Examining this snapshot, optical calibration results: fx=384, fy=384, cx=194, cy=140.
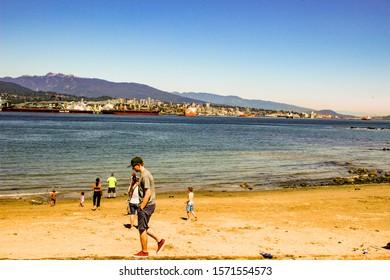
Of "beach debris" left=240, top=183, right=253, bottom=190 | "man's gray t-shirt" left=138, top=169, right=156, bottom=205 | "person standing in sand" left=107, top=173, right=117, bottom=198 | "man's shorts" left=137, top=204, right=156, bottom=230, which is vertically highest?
"man's gray t-shirt" left=138, top=169, right=156, bottom=205

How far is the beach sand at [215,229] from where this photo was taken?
30.8 feet

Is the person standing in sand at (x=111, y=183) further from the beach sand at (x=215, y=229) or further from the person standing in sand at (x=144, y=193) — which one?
the person standing in sand at (x=144, y=193)

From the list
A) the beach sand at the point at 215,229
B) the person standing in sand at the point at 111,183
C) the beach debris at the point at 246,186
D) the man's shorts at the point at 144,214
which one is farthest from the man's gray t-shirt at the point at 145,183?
the beach debris at the point at 246,186

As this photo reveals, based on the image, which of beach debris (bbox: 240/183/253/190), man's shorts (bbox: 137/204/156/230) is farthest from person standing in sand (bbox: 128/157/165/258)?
beach debris (bbox: 240/183/253/190)

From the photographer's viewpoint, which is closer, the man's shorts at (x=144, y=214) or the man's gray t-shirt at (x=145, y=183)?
the man's gray t-shirt at (x=145, y=183)

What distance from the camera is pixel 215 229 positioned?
1248 centimetres

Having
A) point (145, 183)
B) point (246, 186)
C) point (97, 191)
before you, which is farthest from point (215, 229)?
point (246, 186)

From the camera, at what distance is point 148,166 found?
115ft

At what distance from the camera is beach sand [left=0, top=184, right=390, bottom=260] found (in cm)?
938

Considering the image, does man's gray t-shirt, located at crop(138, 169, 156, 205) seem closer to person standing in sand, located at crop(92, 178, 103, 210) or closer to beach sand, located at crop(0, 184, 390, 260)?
beach sand, located at crop(0, 184, 390, 260)

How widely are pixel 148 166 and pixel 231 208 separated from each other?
18.9 metres

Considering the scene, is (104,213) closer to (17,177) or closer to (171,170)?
(17,177)

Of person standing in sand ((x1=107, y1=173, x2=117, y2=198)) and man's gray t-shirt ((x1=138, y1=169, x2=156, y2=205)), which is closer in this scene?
man's gray t-shirt ((x1=138, y1=169, x2=156, y2=205))
